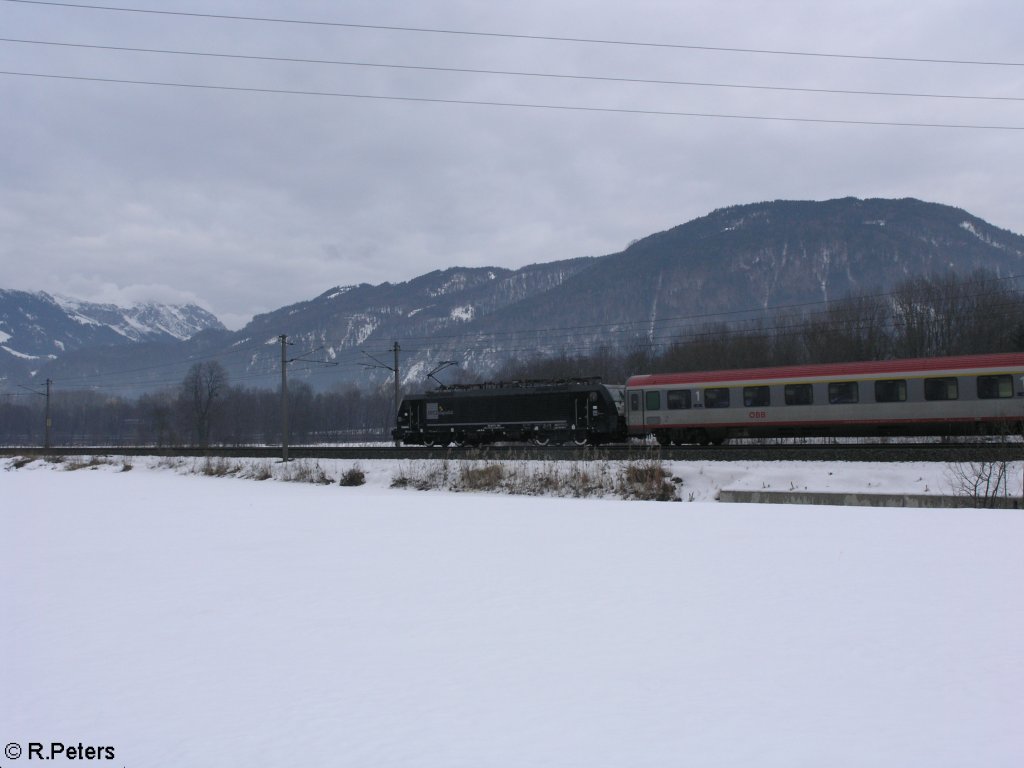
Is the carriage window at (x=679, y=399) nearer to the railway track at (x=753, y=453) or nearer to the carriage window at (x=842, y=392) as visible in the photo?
the railway track at (x=753, y=453)

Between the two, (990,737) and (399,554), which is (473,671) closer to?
(990,737)

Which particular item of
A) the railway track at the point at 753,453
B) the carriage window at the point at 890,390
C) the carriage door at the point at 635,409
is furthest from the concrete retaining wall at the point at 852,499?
the carriage door at the point at 635,409

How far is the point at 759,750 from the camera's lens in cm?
557

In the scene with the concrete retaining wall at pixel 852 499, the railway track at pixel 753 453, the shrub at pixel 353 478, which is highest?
the railway track at pixel 753 453

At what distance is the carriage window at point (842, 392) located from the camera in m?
30.9

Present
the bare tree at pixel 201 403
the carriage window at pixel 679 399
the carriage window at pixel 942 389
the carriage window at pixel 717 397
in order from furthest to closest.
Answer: the bare tree at pixel 201 403
the carriage window at pixel 679 399
the carriage window at pixel 717 397
the carriage window at pixel 942 389

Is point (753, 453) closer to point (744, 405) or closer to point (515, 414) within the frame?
point (744, 405)

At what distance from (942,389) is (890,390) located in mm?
1746


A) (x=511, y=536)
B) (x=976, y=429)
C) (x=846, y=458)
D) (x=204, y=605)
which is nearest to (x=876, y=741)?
(x=204, y=605)

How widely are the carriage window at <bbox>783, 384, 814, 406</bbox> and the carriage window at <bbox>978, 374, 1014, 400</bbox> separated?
585 cm

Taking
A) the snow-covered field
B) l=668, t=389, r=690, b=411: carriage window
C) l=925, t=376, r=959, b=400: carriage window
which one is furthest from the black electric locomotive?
the snow-covered field

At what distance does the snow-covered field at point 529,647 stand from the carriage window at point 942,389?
1415cm

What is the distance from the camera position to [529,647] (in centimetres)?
795

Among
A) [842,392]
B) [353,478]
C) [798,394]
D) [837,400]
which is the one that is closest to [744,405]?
[798,394]
